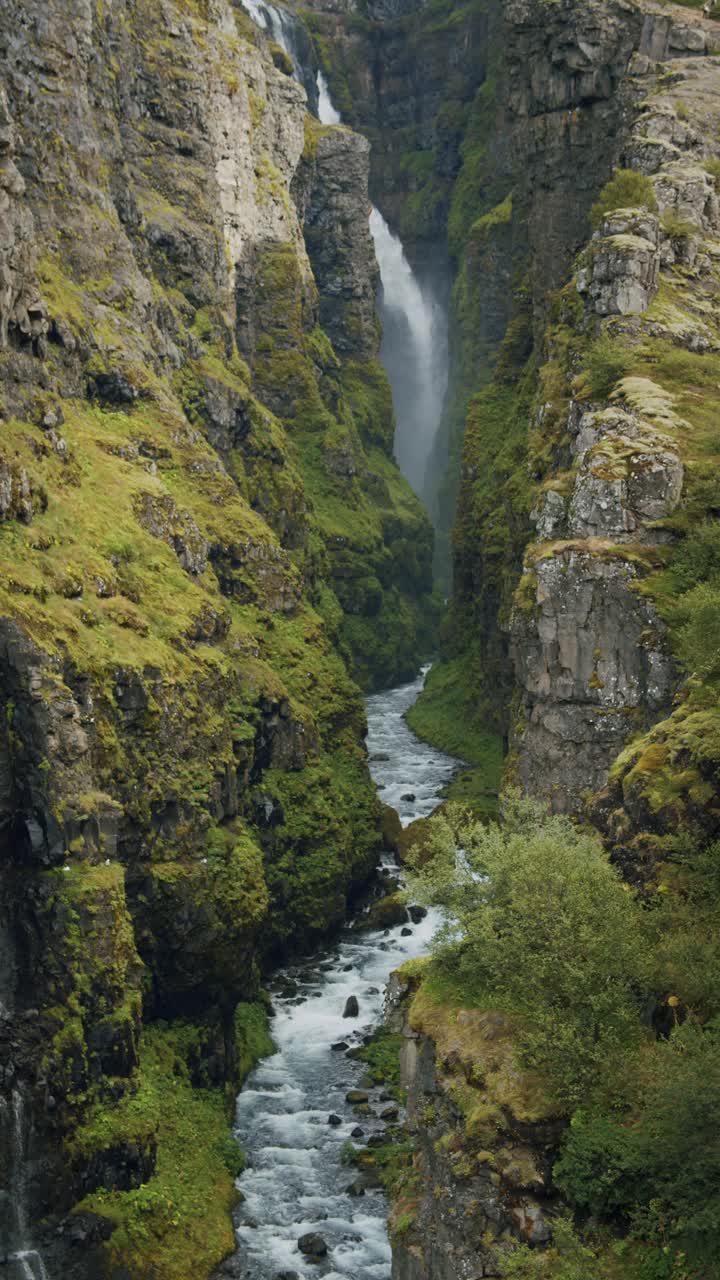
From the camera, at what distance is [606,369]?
71688 mm

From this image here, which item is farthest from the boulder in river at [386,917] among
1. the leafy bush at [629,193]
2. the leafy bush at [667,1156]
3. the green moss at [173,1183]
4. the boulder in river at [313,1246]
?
the leafy bush at [667,1156]

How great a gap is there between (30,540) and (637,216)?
129 ft

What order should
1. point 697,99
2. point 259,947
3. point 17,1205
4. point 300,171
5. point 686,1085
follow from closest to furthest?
point 686,1085
point 17,1205
point 259,947
point 697,99
point 300,171

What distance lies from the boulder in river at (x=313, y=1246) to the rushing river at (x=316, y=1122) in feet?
1.05

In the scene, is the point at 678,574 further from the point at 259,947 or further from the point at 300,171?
the point at 300,171

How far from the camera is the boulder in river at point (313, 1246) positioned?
180 feet

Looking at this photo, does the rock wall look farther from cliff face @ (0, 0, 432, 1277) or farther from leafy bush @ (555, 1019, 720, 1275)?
cliff face @ (0, 0, 432, 1277)

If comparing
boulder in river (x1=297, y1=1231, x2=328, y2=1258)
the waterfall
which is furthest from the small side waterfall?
boulder in river (x1=297, y1=1231, x2=328, y2=1258)

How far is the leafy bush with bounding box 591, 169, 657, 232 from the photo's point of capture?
Result: 8438 cm

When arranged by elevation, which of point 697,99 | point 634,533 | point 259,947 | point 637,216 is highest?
point 697,99

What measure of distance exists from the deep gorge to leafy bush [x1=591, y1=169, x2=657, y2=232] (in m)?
0.41

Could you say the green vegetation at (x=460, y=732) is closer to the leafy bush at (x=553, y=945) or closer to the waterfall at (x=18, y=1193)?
the waterfall at (x=18, y=1193)

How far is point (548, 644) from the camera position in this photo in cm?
5988

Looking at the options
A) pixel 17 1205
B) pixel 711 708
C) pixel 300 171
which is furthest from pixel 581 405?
pixel 300 171
